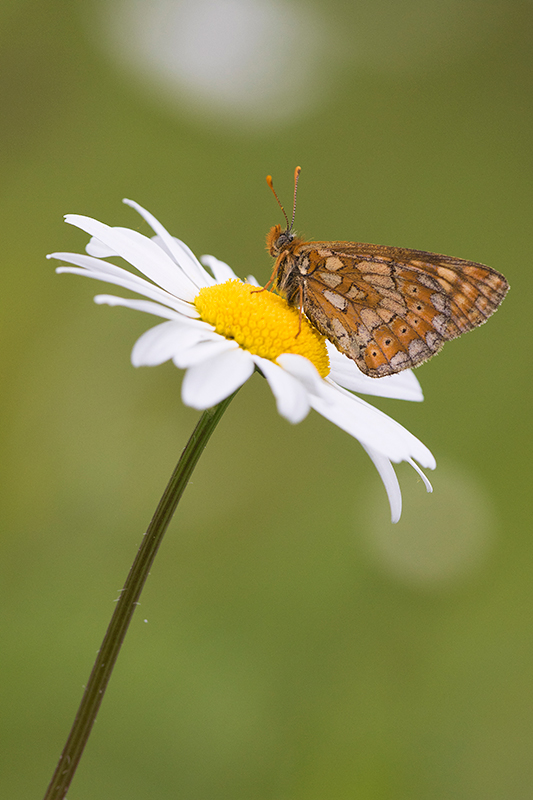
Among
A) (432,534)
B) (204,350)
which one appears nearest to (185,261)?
(204,350)

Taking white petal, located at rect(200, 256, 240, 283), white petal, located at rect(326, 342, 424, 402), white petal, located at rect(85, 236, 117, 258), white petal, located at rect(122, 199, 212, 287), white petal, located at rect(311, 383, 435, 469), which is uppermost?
white petal, located at rect(200, 256, 240, 283)

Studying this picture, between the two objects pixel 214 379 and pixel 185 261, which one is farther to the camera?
pixel 185 261

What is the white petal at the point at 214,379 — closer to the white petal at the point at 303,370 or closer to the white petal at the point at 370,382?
the white petal at the point at 303,370

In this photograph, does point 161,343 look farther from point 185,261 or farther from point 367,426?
point 185,261

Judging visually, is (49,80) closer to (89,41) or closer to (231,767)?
(89,41)

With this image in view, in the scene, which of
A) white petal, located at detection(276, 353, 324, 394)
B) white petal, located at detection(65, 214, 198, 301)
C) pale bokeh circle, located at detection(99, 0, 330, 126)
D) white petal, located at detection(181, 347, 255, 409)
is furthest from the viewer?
pale bokeh circle, located at detection(99, 0, 330, 126)

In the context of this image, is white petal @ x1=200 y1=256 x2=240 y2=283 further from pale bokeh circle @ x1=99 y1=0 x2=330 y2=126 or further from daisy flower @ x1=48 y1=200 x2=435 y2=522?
pale bokeh circle @ x1=99 y1=0 x2=330 y2=126

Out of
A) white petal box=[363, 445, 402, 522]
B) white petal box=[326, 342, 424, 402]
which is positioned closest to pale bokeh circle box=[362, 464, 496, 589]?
white petal box=[326, 342, 424, 402]

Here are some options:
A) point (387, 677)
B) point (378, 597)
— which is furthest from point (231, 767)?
point (378, 597)
